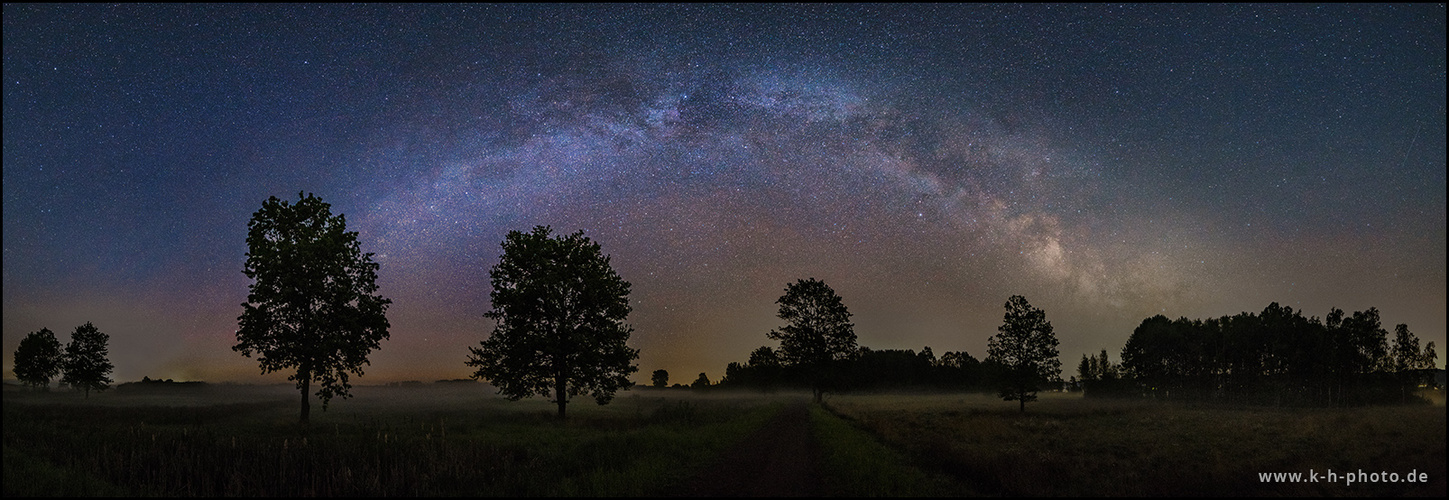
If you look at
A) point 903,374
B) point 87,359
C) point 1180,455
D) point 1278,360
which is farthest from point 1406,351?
point 87,359

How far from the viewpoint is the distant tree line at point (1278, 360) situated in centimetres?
7906

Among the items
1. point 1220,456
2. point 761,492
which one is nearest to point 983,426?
point 1220,456

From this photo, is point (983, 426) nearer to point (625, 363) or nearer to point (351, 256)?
point (625, 363)

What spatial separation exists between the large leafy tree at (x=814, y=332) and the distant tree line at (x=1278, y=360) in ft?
210

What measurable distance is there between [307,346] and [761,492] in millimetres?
24105

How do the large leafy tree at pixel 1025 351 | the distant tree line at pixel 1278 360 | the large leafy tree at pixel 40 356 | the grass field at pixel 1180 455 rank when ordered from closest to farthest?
the grass field at pixel 1180 455 < the large leafy tree at pixel 1025 351 < the large leafy tree at pixel 40 356 < the distant tree line at pixel 1278 360

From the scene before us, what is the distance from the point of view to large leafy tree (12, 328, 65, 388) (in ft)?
206

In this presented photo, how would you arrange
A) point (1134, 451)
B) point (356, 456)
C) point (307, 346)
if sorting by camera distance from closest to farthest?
point (356, 456), point (1134, 451), point (307, 346)

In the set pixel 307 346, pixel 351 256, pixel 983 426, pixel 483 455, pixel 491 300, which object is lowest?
pixel 983 426

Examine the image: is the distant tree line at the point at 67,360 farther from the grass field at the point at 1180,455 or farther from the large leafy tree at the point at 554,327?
the grass field at the point at 1180,455

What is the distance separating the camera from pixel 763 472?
14.6 meters

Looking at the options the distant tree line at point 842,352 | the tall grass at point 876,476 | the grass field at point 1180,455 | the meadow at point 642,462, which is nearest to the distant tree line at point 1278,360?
the distant tree line at point 842,352

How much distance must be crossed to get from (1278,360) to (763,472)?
351 ft

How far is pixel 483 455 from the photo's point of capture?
52.6 feet
